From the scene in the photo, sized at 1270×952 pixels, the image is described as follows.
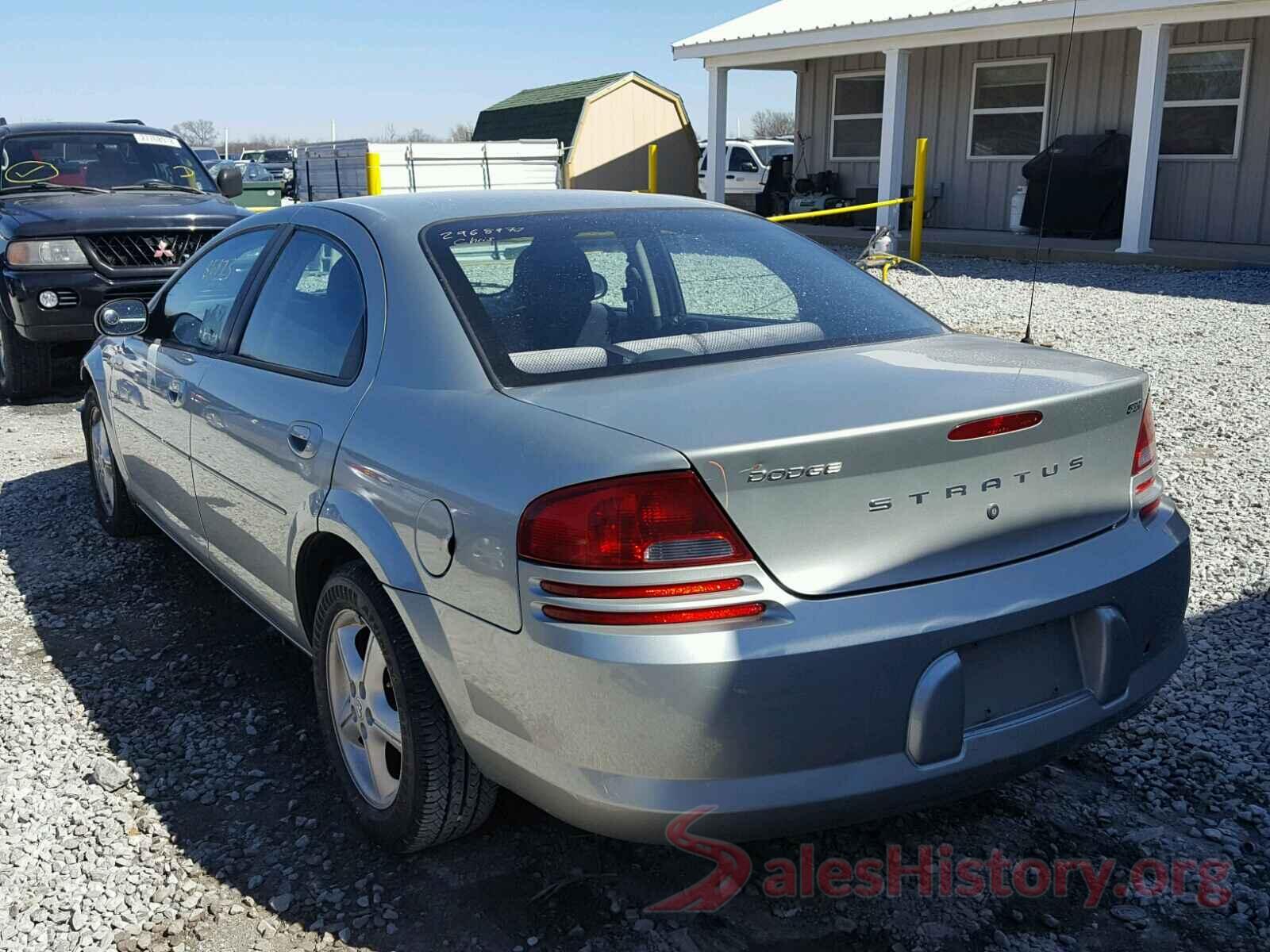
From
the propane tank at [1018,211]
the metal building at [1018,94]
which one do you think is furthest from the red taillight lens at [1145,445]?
the propane tank at [1018,211]

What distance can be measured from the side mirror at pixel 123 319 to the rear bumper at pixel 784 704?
2.56 metres

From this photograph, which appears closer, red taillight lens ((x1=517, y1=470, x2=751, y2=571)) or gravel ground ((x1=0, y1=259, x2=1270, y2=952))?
red taillight lens ((x1=517, y1=470, x2=751, y2=571))

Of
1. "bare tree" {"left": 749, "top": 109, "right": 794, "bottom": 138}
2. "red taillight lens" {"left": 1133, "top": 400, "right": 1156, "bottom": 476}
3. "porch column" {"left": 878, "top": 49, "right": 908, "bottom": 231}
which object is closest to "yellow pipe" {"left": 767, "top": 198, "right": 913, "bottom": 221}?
"porch column" {"left": 878, "top": 49, "right": 908, "bottom": 231}

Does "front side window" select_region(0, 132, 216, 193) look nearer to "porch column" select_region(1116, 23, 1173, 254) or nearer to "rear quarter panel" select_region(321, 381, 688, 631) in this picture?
"rear quarter panel" select_region(321, 381, 688, 631)

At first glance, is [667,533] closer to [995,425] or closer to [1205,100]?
[995,425]

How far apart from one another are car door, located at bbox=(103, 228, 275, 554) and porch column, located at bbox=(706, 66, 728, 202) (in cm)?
1522

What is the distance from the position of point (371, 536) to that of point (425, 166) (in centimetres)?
Answer: 1686

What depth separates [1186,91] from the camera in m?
15.7

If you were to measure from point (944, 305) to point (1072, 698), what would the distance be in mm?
9773

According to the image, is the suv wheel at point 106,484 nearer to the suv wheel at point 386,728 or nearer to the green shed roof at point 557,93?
the suv wheel at point 386,728

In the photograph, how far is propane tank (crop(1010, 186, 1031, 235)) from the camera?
17.4 metres

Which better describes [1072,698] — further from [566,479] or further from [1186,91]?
[1186,91]

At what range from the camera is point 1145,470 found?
2854 mm

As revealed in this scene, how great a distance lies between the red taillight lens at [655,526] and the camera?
2.22 m
